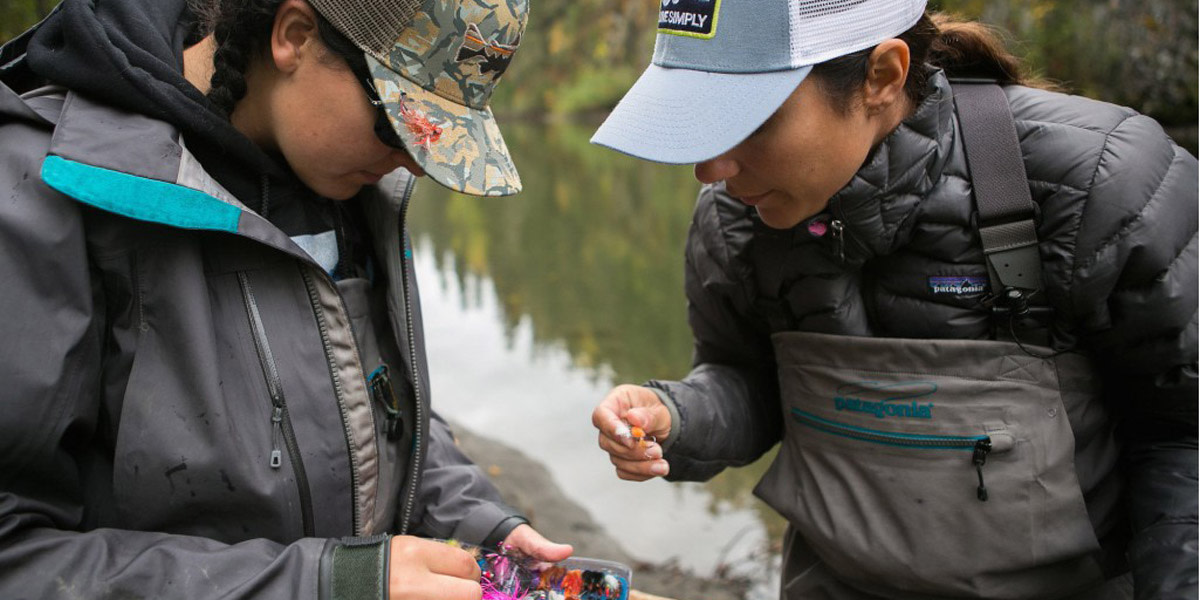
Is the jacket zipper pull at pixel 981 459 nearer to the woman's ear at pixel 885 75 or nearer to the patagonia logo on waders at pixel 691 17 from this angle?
the woman's ear at pixel 885 75

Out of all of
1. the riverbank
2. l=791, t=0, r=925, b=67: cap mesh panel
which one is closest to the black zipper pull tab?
l=791, t=0, r=925, b=67: cap mesh panel

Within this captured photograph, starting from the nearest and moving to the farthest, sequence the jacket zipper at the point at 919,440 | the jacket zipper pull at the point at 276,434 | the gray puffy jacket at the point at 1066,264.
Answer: the jacket zipper pull at the point at 276,434
the gray puffy jacket at the point at 1066,264
the jacket zipper at the point at 919,440

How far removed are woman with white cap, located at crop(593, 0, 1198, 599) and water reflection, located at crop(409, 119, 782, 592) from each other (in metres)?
2.51

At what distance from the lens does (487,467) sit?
5.10m

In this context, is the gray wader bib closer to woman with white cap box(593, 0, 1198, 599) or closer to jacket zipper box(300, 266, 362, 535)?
woman with white cap box(593, 0, 1198, 599)

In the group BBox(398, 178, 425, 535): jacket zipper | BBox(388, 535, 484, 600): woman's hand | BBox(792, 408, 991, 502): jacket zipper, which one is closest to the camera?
BBox(388, 535, 484, 600): woman's hand

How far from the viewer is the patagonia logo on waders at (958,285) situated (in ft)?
5.70

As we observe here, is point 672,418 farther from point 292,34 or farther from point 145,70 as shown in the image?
point 145,70

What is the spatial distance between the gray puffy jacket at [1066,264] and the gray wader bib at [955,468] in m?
0.06

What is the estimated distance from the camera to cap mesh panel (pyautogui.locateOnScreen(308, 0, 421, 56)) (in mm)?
1545

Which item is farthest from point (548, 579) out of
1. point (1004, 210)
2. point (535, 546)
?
point (1004, 210)

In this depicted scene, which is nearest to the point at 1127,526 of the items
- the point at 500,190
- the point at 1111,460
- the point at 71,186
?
the point at 1111,460

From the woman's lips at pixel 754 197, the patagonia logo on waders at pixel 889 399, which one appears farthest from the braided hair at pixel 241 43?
the patagonia logo on waders at pixel 889 399

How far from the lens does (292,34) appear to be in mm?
1576
